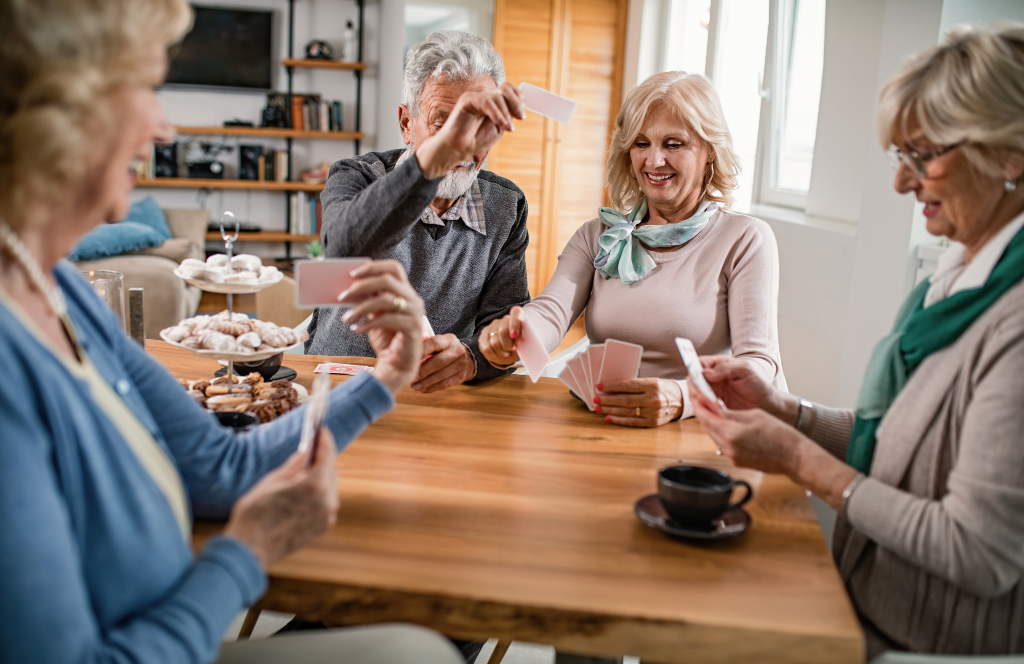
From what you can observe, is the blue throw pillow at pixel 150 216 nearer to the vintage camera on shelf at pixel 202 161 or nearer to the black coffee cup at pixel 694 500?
the vintage camera on shelf at pixel 202 161

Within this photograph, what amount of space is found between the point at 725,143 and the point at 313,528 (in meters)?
1.58

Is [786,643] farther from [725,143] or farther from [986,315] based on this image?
[725,143]

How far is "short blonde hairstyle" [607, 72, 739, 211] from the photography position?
2.04 meters

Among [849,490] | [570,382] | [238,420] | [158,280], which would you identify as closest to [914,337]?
[849,490]

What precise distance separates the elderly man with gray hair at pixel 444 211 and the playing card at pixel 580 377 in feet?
0.87

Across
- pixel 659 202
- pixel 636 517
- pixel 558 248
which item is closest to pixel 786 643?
pixel 636 517

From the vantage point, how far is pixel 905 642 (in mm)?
1136

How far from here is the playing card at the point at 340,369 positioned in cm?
187

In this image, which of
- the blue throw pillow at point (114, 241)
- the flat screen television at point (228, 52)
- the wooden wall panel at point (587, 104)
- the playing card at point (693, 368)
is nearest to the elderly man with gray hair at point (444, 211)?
the playing card at point (693, 368)

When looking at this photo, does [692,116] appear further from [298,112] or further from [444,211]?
[298,112]

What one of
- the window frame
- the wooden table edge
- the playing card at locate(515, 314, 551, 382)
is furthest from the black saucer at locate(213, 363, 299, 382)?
the window frame

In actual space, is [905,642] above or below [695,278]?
below

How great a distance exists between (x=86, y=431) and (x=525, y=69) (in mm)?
6019

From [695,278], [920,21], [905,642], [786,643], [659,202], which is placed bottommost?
[905,642]
